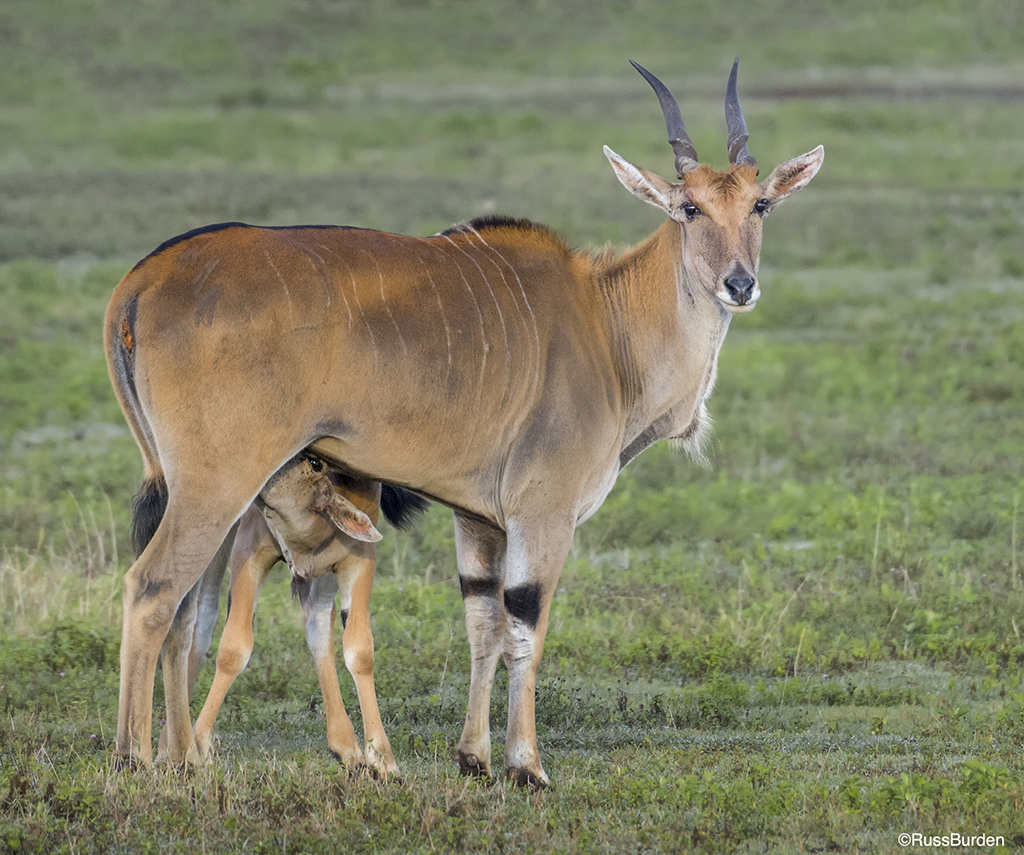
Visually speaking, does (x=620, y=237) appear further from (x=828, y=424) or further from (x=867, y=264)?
(x=828, y=424)

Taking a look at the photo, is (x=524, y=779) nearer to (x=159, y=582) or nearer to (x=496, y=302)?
(x=159, y=582)

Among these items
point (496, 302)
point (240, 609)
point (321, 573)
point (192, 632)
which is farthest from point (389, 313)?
point (192, 632)

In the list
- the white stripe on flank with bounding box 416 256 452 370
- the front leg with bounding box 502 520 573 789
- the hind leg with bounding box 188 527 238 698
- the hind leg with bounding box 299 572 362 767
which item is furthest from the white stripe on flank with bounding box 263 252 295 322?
the hind leg with bounding box 188 527 238 698

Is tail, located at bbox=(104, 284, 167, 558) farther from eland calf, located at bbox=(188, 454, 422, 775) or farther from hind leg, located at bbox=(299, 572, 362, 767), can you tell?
hind leg, located at bbox=(299, 572, 362, 767)

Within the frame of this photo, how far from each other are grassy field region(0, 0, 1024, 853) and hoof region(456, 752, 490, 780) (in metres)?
0.10

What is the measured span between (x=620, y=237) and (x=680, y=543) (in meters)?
12.6

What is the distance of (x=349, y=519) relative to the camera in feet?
24.1

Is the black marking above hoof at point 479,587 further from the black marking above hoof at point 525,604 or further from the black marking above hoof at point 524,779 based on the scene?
the black marking above hoof at point 524,779

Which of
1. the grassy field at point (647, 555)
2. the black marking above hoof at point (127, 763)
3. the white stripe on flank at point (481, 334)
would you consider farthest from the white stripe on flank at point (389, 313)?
the black marking above hoof at point (127, 763)

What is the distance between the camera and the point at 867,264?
24.8 metres

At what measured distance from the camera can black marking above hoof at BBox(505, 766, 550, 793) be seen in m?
7.17

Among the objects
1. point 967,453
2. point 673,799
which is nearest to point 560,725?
point 673,799

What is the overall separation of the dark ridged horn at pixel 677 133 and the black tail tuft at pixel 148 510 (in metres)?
2.82

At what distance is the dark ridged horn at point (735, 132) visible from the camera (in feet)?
26.3
